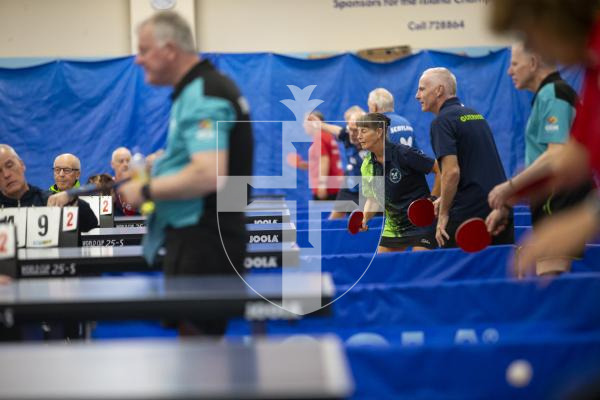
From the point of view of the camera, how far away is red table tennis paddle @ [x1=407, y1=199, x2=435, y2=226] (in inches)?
183

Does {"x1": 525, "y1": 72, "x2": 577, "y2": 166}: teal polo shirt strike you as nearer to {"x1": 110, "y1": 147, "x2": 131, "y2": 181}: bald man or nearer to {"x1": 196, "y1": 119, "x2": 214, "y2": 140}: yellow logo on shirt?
{"x1": 196, "y1": 119, "x2": 214, "y2": 140}: yellow logo on shirt

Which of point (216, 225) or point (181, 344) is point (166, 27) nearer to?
point (216, 225)

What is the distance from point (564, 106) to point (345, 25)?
8.69 m

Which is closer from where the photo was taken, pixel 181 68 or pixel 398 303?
pixel 181 68

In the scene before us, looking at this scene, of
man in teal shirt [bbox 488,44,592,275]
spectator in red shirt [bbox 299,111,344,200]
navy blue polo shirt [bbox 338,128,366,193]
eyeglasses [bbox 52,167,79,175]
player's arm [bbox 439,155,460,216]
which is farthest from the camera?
spectator in red shirt [bbox 299,111,344,200]

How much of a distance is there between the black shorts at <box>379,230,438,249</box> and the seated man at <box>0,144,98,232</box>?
2136 millimetres

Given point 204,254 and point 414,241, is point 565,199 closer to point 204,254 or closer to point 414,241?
point 204,254

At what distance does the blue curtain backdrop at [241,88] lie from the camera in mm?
10461

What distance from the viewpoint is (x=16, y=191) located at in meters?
5.30

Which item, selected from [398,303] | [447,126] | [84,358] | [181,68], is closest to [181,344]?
[84,358]

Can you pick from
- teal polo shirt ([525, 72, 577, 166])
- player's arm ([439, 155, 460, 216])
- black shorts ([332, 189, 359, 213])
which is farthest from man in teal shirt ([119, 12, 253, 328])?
black shorts ([332, 189, 359, 213])

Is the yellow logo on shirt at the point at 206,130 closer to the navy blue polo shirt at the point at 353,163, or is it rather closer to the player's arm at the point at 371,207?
the player's arm at the point at 371,207

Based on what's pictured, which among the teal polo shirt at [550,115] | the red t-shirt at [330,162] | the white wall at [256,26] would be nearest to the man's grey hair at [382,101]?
the teal polo shirt at [550,115]

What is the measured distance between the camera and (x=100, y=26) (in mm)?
11367
